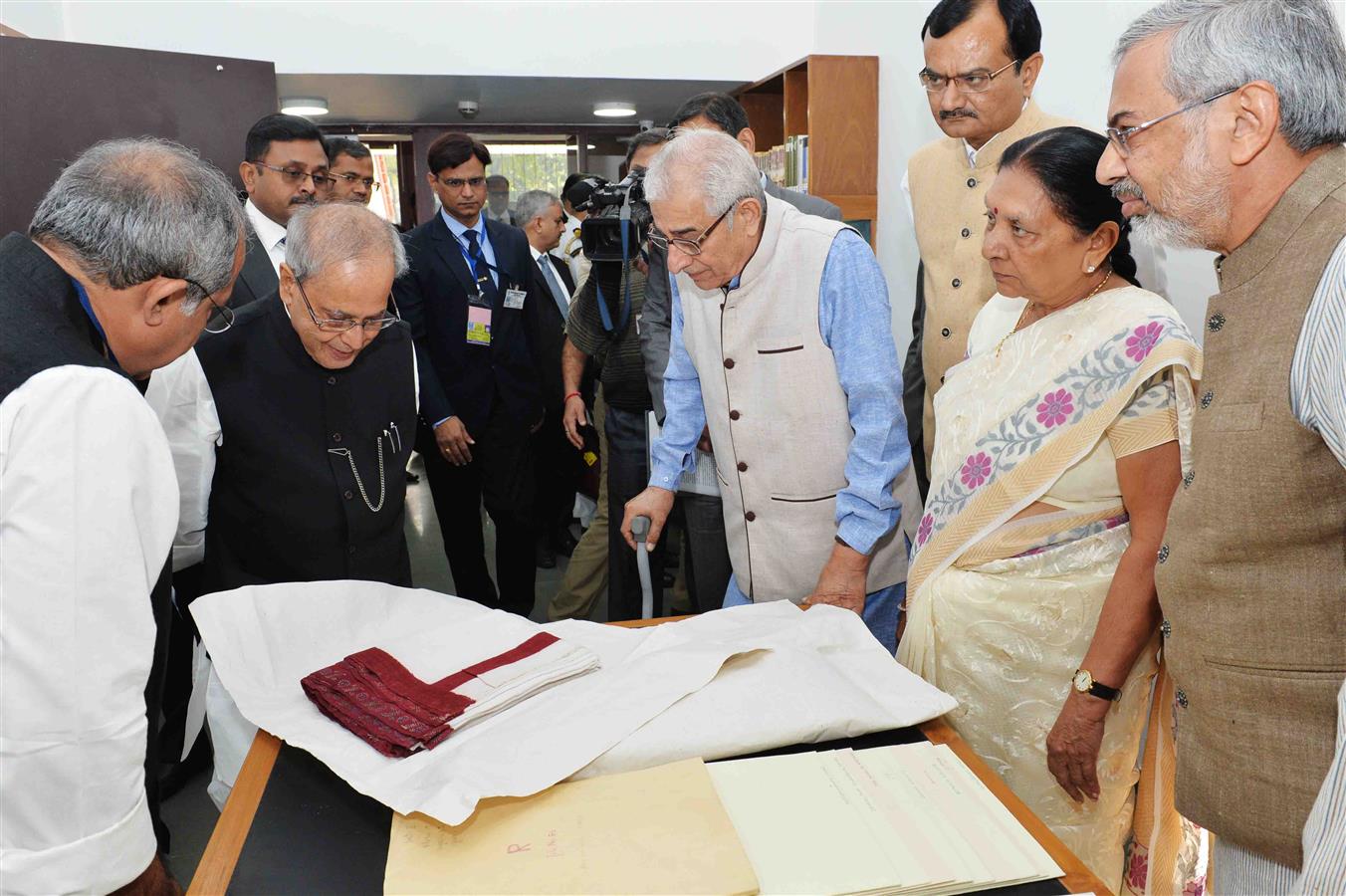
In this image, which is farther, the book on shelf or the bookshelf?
the book on shelf

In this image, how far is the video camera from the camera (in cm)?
265

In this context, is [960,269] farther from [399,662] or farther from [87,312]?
[87,312]

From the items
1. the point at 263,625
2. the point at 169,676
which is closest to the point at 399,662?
the point at 263,625

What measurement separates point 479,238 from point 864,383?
217cm

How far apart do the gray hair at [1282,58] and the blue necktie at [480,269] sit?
2.76m

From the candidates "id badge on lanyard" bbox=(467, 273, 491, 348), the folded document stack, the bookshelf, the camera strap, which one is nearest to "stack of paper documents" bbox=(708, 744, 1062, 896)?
the folded document stack

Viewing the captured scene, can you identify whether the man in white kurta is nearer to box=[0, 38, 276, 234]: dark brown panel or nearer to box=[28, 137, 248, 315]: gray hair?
box=[28, 137, 248, 315]: gray hair

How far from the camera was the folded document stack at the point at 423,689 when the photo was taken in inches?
43.8

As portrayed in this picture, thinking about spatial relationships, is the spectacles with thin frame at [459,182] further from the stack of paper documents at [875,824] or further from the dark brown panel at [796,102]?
the stack of paper documents at [875,824]

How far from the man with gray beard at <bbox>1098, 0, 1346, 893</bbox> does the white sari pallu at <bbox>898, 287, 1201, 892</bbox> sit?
283 millimetres

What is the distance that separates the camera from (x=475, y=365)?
3.47 meters

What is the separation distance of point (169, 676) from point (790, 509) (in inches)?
66.2

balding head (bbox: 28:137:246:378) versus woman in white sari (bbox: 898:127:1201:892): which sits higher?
balding head (bbox: 28:137:246:378)

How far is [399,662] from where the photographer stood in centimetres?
126
